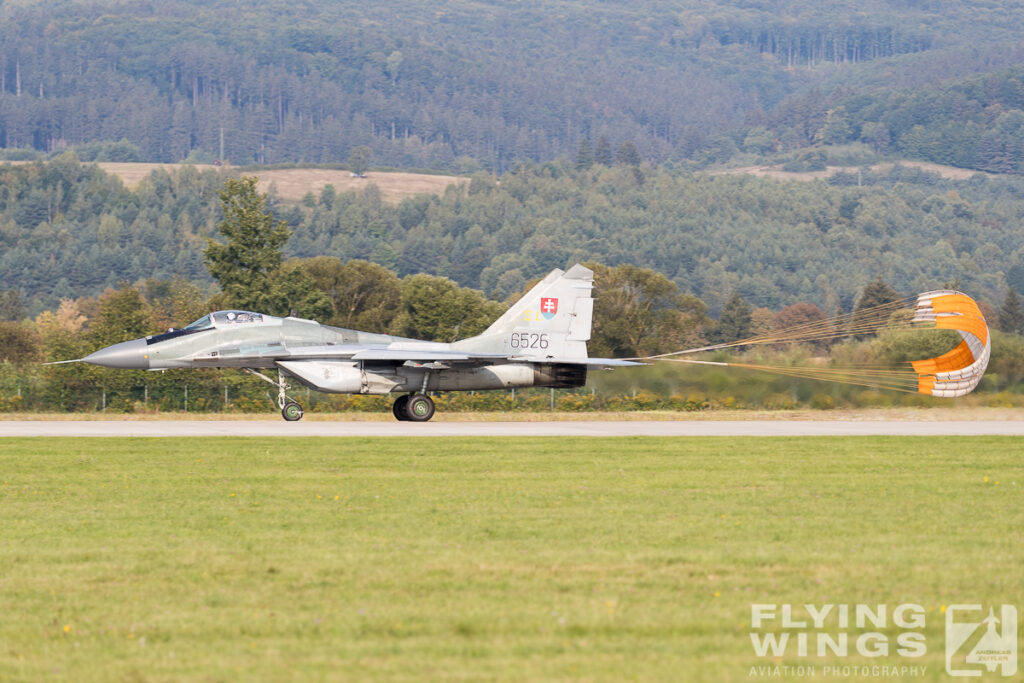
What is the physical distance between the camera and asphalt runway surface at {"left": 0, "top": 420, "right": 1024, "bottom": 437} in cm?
2594

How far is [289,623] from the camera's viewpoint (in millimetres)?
8984

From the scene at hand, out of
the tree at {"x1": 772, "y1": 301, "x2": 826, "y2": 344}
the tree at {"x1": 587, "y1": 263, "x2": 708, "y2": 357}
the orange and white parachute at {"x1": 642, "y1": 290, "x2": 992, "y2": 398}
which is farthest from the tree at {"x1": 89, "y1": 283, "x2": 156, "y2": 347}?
the tree at {"x1": 772, "y1": 301, "x2": 826, "y2": 344}

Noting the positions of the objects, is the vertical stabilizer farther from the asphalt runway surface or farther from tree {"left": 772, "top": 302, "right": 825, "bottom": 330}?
tree {"left": 772, "top": 302, "right": 825, "bottom": 330}

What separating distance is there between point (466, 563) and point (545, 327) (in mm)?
20247

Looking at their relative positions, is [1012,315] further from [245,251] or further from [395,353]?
[395,353]

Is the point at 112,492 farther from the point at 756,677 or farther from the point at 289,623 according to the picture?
the point at 756,677

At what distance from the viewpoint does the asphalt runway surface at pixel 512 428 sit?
25938 mm

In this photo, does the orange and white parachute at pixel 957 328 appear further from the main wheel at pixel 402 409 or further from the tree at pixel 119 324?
the tree at pixel 119 324

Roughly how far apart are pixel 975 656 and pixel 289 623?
4.69 m

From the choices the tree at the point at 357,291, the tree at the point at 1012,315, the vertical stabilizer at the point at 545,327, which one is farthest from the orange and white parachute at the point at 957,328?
the tree at the point at 1012,315

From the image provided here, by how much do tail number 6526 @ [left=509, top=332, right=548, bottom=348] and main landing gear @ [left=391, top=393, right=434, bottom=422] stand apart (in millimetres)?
2490

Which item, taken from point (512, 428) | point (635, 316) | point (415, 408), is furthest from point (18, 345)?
point (512, 428)

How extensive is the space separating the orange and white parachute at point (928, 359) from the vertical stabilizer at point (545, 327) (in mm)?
1907

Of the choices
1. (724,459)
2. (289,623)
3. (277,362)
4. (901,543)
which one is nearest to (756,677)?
(289,623)
